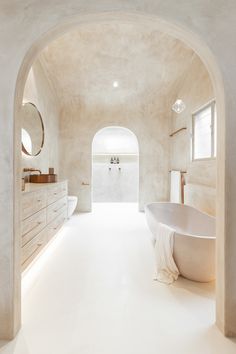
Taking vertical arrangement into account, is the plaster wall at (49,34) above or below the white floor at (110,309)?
above

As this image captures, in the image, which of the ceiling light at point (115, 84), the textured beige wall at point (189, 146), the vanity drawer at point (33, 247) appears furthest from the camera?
the ceiling light at point (115, 84)

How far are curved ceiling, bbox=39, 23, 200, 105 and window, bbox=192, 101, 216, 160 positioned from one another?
1132 millimetres

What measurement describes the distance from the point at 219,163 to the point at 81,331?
1.55 metres

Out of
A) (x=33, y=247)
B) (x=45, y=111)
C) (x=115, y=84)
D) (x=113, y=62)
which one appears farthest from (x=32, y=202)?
(x=115, y=84)

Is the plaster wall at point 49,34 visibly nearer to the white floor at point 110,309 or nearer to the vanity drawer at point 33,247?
the white floor at point 110,309

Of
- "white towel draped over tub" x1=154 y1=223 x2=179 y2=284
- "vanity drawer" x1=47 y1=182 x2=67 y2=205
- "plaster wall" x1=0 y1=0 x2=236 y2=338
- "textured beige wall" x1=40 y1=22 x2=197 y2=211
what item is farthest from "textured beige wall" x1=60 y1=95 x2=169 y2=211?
"plaster wall" x1=0 y1=0 x2=236 y2=338

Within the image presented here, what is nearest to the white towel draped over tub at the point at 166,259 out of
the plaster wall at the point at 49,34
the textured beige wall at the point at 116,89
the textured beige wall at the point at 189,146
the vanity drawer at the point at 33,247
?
the plaster wall at the point at 49,34

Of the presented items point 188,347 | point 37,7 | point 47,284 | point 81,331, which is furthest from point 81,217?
point 37,7

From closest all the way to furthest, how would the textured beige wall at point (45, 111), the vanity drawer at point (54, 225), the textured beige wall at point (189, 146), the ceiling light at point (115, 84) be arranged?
the vanity drawer at point (54, 225) → the textured beige wall at point (189, 146) → the textured beige wall at point (45, 111) → the ceiling light at point (115, 84)

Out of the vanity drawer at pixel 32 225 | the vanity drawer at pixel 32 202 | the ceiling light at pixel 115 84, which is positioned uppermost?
the ceiling light at pixel 115 84

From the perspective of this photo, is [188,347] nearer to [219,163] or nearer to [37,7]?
[219,163]

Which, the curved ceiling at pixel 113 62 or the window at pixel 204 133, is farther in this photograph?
the curved ceiling at pixel 113 62

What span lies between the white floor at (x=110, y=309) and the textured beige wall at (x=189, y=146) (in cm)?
132

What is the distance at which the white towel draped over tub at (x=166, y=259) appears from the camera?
214 centimetres
